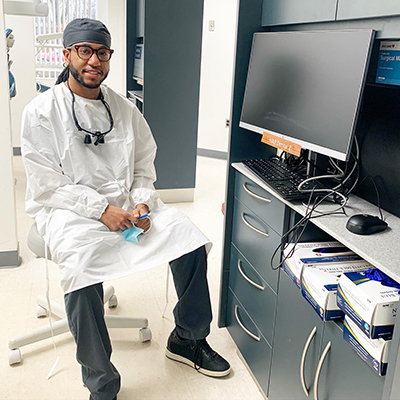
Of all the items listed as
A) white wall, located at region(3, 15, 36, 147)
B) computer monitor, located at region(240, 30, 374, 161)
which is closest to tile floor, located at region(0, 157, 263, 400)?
computer monitor, located at region(240, 30, 374, 161)

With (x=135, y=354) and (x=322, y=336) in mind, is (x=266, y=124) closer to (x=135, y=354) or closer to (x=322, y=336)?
(x=322, y=336)

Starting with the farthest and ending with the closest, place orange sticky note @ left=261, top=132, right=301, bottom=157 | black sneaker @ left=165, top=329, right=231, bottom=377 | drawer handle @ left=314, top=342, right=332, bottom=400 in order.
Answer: black sneaker @ left=165, top=329, right=231, bottom=377 < orange sticky note @ left=261, top=132, right=301, bottom=157 < drawer handle @ left=314, top=342, right=332, bottom=400

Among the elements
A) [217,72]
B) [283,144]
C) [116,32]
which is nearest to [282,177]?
[283,144]

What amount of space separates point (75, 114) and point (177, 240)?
626 mm

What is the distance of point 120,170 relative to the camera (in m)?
1.86

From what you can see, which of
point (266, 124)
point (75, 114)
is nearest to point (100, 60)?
point (75, 114)

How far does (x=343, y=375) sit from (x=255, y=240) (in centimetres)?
64

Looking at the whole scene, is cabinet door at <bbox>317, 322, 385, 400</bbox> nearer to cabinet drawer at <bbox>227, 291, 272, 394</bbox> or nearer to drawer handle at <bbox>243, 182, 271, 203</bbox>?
cabinet drawer at <bbox>227, 291, 272, 394</bbox>

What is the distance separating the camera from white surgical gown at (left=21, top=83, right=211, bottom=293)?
1.60m

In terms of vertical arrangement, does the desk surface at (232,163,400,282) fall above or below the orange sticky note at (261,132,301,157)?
below

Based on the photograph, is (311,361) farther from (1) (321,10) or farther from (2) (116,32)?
(2) (116,32)

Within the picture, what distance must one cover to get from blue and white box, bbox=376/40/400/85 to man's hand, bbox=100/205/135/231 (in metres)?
0.95

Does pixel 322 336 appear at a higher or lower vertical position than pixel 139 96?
lower

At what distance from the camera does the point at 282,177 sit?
5.26ft
